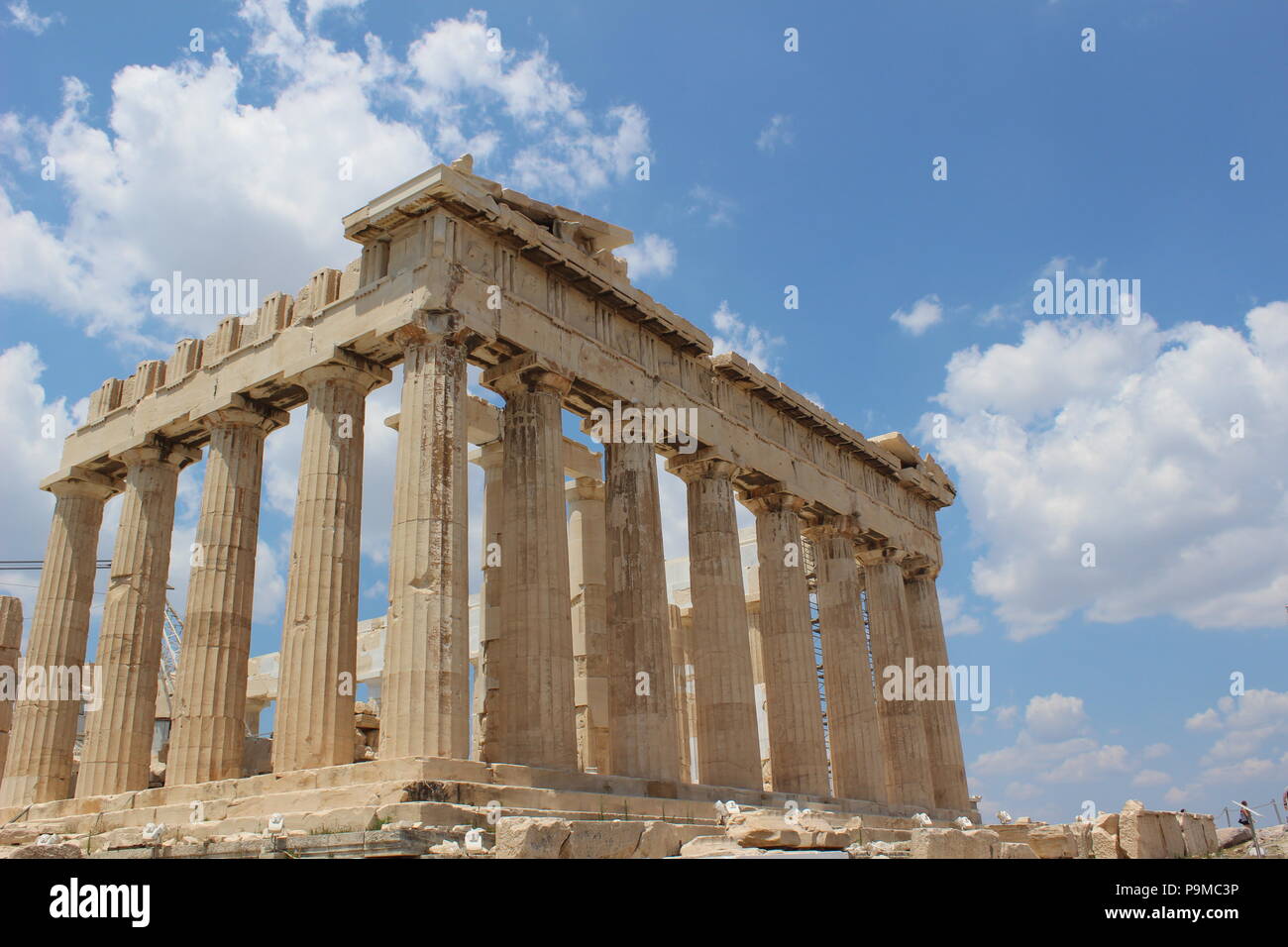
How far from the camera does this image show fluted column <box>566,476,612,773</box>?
2761cm

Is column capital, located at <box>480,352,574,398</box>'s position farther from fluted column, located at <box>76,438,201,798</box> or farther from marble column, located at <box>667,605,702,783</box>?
marble column, located at <box>667,605,702,783</box>

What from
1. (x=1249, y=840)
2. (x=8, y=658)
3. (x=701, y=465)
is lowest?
(x=1249, y=840)

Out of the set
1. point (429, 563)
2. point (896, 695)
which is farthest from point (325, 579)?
point (896, 695)

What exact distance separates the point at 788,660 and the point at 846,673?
11.6 ft

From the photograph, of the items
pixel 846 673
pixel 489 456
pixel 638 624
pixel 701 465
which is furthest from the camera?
pixel 846 673

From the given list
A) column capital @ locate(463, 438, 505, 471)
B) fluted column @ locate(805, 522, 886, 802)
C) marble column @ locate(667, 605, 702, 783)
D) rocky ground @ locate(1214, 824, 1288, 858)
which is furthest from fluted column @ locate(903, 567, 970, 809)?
column capital @ locate(463, 438, 505, 471)

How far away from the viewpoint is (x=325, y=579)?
20344mm

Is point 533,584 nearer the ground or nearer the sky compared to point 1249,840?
nearer the sky

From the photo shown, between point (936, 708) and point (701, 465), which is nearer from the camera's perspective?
point (701, 465)

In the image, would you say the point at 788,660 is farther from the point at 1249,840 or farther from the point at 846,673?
the point at 1249,840

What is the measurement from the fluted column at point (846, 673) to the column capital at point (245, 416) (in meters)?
15.5

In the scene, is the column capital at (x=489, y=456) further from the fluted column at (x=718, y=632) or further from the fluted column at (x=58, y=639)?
the fluted column at (x=58, y=639)

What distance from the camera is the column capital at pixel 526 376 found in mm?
22188

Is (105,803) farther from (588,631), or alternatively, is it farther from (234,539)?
(588,631)
